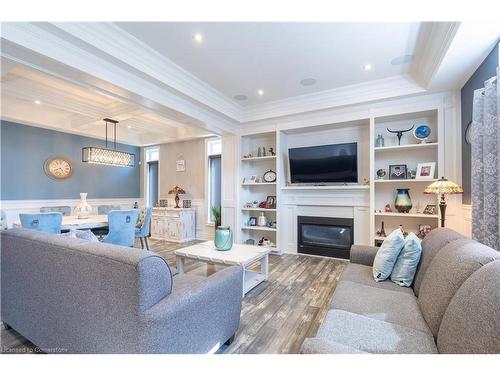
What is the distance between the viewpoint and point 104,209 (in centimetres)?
529

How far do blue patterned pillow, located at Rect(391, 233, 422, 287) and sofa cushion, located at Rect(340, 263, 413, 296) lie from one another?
0.07 metres

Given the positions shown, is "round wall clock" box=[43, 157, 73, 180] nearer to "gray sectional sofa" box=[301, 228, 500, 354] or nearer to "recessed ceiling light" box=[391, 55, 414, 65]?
"gray sectional sofa" box=[301, 228, 500, 354]

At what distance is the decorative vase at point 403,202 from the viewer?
11.6ft

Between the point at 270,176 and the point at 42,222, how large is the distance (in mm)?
3652

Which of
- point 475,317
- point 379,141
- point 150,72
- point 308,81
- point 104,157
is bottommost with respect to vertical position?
point 475,317

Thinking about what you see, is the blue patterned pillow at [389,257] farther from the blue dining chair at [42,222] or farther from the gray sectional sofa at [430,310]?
the blue dining chair at [42,222]

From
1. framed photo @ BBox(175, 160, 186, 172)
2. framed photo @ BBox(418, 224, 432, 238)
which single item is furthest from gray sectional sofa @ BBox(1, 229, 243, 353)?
framed photo @ BBox(175, 160, 186, 172)

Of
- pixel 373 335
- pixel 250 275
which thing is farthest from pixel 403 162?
pixel 373 335

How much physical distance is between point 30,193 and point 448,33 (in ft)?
23.4

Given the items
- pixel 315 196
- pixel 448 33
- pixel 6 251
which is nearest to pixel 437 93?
pixel 448 33

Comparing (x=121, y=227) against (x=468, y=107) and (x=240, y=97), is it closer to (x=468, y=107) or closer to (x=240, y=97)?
(x=240, y=97)

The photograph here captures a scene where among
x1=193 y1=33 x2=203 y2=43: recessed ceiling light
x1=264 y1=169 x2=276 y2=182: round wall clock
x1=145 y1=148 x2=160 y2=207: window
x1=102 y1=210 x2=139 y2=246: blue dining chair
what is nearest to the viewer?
x1=193 y1=33 x2=203 y2=43: recessed ceiling light

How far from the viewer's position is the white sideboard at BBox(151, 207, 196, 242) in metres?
5.65

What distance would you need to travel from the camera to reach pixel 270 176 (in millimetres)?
4801
